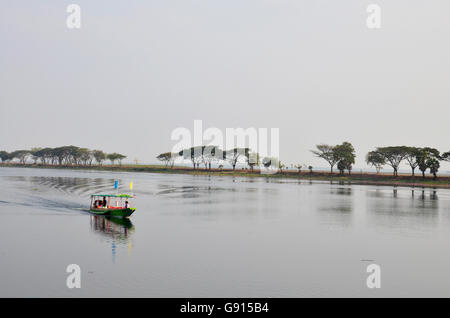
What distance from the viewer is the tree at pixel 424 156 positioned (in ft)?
380

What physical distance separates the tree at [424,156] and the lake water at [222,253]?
236 feet

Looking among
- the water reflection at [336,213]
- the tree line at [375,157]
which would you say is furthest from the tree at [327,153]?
the water reflection at [336,213]

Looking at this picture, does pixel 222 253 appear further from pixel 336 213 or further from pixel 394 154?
pixel 394 154

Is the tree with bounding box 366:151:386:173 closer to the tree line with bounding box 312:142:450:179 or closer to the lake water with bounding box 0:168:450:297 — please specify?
the tree line with bounding box 312:142:450:179

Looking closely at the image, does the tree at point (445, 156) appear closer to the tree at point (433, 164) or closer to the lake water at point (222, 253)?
the tree at point (433, 164)

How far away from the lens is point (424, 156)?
380ft

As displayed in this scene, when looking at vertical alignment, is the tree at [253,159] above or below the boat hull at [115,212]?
above

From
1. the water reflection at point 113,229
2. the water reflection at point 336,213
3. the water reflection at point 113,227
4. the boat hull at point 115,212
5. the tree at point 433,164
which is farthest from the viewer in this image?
the tree at point 433,164

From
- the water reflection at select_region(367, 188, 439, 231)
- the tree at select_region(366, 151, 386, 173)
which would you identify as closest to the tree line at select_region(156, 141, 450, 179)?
the tree at select_region(366, 151, 386, 173)

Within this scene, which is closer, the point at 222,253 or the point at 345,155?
the point at 222,253

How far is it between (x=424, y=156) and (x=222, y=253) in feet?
343

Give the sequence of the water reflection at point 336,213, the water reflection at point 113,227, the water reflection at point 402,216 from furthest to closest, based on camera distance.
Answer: the water reflection at point 336,213 < the water reflection at point 402,216 < the water reflection at point 113,227

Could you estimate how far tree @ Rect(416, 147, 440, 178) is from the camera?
116 m

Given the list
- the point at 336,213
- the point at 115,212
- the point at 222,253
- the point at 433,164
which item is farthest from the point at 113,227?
the point at 433,164
